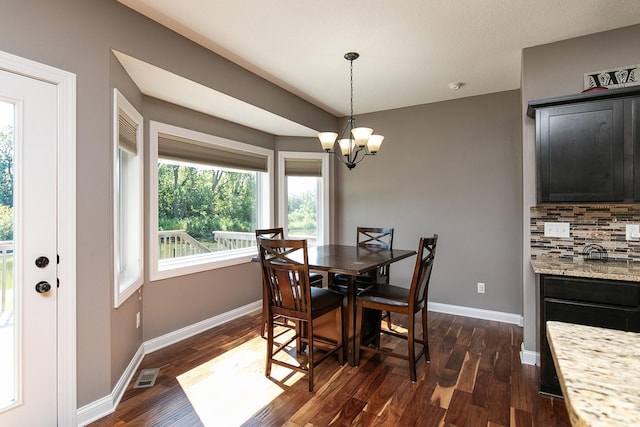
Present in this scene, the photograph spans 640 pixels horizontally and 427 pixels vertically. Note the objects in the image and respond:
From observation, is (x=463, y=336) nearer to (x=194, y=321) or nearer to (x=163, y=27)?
(x=194, y=321)

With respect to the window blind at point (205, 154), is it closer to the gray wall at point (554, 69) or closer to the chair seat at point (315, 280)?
the chair seat at point (315, 280)

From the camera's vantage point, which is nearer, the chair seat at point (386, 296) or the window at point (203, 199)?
the chair seat at point (386, 296)

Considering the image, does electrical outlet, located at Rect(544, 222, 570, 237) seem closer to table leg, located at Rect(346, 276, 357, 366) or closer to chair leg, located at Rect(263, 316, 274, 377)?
table leg, located at Rect(346, 276, 357, 366)

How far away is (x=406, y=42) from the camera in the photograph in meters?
2.76

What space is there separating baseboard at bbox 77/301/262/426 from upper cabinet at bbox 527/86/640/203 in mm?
3323

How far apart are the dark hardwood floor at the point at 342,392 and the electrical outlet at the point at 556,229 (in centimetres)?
114

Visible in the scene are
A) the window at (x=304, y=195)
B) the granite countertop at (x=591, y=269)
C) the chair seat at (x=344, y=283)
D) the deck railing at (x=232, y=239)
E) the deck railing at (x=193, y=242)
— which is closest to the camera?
the granite countertop at (x=591, y=269)

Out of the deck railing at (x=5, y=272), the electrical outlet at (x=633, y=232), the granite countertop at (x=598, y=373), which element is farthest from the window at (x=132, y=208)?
the electrical outlet at (x=633, y=232)

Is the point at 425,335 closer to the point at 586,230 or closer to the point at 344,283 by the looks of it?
the point at 344,283

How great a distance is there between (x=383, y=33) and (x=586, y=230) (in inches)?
90.9

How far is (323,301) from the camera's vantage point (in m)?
2.62

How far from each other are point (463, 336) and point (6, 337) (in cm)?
363

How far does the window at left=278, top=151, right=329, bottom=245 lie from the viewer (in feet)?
15.2

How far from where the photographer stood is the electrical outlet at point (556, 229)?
2.75 metres
